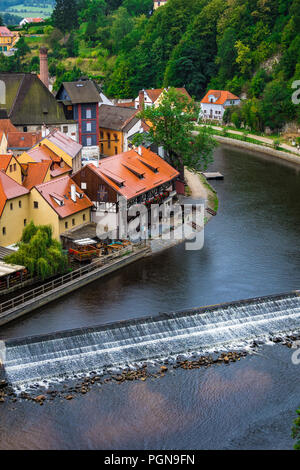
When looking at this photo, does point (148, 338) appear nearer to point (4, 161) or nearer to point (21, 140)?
point (4, 161)

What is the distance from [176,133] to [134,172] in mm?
11478

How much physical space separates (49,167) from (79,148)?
35.9 ft

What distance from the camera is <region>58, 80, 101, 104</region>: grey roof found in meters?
87.3

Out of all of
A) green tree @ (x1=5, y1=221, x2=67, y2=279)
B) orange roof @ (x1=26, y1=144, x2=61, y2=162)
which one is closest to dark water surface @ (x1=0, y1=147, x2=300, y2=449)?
green tree @ (x1=5, y1=221, x2=67, y2=279)

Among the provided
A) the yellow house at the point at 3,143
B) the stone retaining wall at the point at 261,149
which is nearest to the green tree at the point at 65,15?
the stone retaining wall at the point at 261,149

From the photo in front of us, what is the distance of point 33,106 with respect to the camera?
86.4m

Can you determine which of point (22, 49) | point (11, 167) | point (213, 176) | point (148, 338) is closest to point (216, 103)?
point (213, 176)

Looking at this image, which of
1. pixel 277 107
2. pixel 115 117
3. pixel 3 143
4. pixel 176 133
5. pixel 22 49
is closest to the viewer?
pixel 3 143

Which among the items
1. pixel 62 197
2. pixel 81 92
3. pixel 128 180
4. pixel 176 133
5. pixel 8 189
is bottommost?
pixel 62 197

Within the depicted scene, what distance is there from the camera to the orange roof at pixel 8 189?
55906 mm

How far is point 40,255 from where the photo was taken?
5188 cm

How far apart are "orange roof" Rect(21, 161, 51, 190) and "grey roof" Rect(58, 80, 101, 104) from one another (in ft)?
86.7
